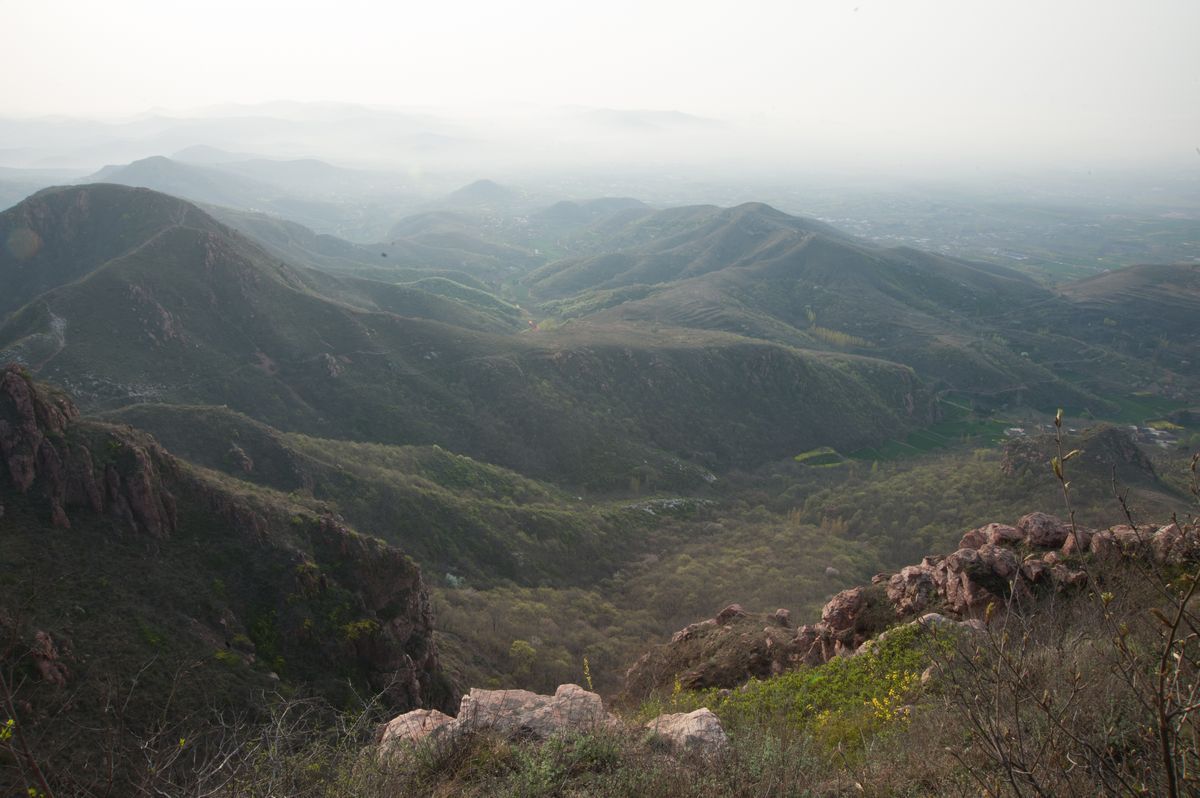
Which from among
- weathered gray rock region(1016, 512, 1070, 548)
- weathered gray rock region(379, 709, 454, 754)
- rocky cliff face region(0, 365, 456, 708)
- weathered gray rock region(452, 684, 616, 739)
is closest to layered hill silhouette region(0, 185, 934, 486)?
rocky cliff face region(0, 365, 456, 708)

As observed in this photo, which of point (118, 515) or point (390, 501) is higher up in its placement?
point (118, 515)

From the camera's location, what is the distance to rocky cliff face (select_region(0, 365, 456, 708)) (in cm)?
2481

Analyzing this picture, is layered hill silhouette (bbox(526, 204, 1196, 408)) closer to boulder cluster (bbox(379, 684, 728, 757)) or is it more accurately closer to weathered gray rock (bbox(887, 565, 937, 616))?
weathered gray rock (bbox(887, 565, 937, 616))

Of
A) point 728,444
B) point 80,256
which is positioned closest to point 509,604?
point 728,444

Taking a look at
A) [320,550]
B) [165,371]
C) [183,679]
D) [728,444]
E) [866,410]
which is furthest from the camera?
[866,410]

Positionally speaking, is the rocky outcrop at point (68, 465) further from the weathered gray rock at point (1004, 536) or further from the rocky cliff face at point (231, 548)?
the weathered gray rock at point (1004, 536)

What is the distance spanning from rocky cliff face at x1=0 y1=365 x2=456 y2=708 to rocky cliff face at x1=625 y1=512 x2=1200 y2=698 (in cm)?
1173

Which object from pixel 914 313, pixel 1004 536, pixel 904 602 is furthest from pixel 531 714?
pixel 914 313

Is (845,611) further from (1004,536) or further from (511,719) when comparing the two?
(511,719)

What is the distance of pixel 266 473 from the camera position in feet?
151

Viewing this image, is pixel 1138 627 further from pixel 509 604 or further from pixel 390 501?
pixel 390 501

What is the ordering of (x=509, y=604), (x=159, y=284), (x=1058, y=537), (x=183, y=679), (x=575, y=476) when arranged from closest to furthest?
(x=183, y=679)
(x=1058, y=537)
(x=509, y=604)
(x=159, y=284)
(x=575, y=476)

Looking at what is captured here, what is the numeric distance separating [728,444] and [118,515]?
74.9m

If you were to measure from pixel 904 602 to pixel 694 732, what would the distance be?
14257 millimetres
